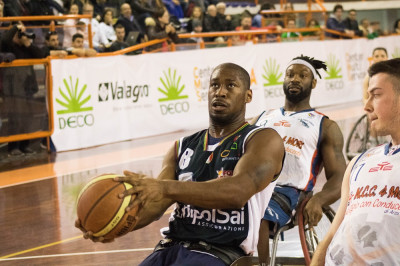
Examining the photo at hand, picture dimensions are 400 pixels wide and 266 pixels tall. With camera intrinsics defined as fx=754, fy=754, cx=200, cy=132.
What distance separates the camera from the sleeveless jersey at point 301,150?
574 cm

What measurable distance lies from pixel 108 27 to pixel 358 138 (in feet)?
21.6

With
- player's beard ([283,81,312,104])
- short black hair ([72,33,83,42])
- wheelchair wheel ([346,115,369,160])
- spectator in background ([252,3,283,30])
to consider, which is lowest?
wheelchair wheel ([346,115,369,160])

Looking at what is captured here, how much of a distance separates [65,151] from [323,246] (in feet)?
33.2

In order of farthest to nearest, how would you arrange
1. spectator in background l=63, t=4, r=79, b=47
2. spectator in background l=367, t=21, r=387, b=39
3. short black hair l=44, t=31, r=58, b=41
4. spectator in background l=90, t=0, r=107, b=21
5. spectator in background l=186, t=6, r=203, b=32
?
spectator in background l=367, t=21, r=387, b=39 → spectator in background l=186, t=6, r=203, b=32 → spectator in background l=90, t=0, r=107, b=21 → spectator in background l=63, t=4, r=79, b=47 → short black hair l=44, t=31, r=58, b=41

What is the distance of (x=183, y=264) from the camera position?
4023 mm

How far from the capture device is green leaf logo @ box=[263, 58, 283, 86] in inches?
698

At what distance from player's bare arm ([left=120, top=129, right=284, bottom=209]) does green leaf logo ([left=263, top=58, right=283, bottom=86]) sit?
13589 millimetres

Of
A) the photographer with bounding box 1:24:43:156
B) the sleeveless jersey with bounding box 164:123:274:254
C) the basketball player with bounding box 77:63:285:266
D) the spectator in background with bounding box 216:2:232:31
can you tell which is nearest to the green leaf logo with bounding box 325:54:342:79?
the spectator in background with bounding box 216:2:232:31

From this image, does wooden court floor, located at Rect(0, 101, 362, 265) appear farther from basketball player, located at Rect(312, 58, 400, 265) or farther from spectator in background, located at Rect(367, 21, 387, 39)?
spectator in background, located at Rect(367, 21, 387, 39)

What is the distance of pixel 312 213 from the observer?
5258mm

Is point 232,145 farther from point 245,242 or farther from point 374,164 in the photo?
point 374,164

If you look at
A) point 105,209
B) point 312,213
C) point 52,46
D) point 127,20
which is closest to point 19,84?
point 52,46

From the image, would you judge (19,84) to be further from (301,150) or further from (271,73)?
(301,150)

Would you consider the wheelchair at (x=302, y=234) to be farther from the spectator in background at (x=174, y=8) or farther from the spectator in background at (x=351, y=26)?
the spectator in background at (x=351, y=26)
